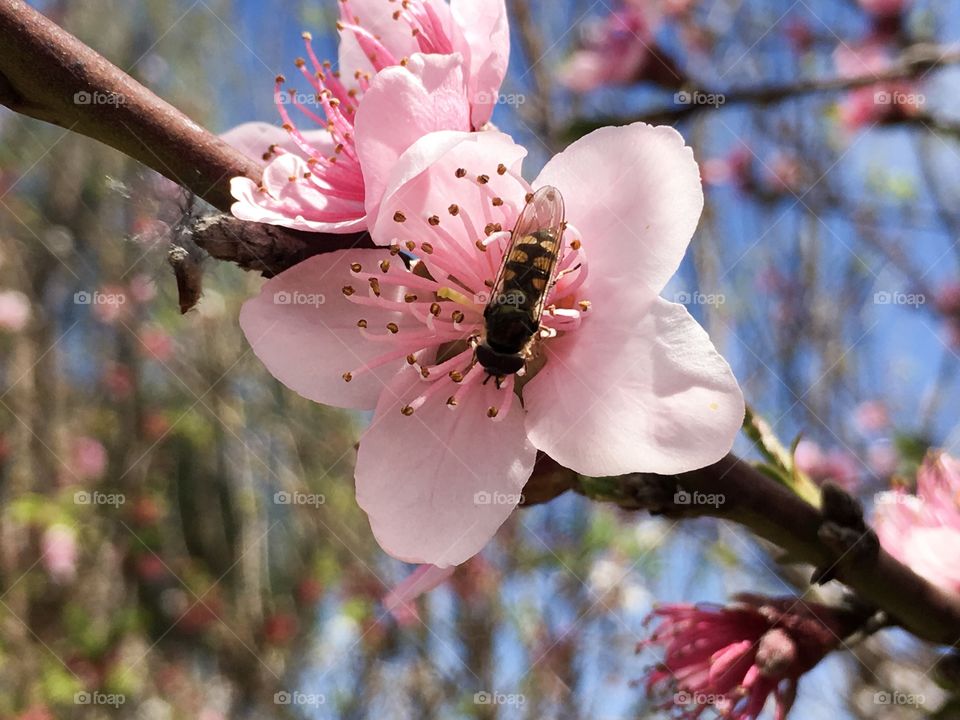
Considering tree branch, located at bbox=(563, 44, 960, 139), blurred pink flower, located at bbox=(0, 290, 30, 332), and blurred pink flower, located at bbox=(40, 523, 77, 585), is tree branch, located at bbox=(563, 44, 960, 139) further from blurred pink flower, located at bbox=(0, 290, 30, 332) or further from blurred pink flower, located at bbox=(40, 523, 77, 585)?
blurred pink flower, located at bbox=(0, 290, 30, 332)

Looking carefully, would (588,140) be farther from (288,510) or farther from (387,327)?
(288,510)

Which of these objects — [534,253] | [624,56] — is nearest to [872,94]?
[624,56]

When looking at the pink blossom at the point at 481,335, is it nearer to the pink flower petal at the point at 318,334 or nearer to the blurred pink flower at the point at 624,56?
the pink flower petal at the point at 318,334

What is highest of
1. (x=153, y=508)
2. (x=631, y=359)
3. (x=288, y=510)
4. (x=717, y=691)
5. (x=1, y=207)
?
(x=631, y=359)

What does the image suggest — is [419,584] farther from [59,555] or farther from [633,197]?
[59,555]

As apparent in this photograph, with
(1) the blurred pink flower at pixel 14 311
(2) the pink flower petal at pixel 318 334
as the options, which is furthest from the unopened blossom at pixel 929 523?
(1) the blurred pink flower at pixel 14 311

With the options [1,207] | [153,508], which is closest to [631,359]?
[153,508]

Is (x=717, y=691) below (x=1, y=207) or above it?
above

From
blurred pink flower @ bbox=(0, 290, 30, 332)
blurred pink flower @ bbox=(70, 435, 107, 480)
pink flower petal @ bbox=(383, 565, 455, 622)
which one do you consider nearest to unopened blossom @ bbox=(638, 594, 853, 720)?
pink flower petal @ bbox=(383, 565, 455, 622)
